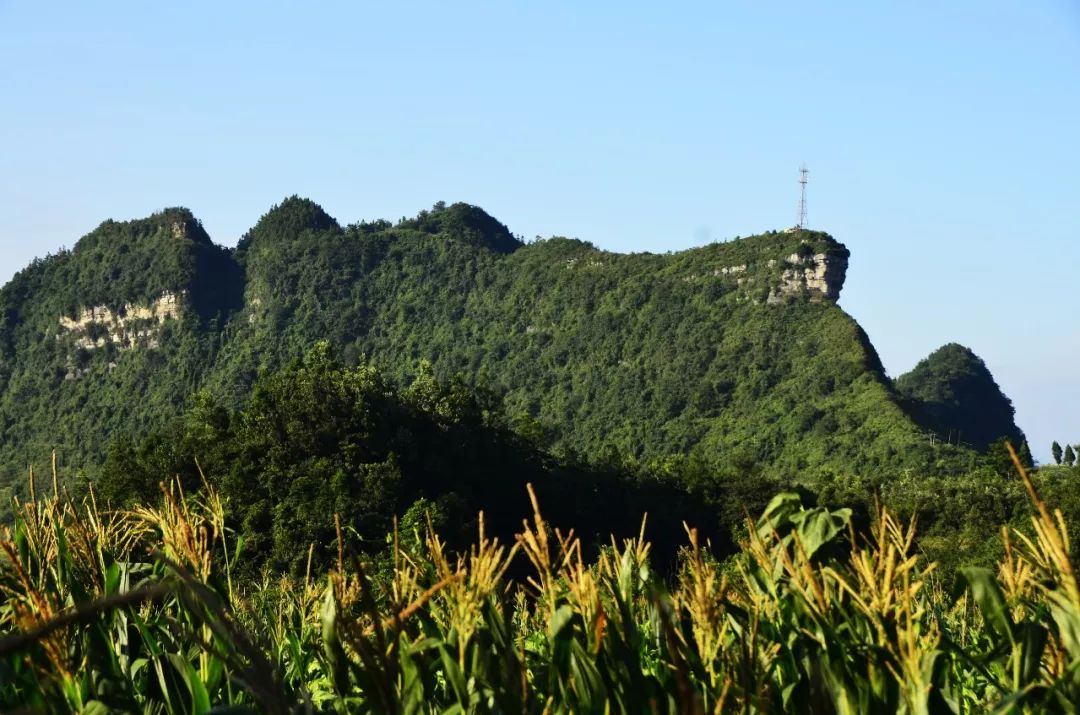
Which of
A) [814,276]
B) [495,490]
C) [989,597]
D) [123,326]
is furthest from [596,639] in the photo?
[123,326]

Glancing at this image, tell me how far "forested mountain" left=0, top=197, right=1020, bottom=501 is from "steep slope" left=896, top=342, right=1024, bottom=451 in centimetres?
38

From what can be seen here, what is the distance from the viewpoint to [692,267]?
354 ft

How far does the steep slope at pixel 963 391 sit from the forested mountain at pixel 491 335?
0.38 metres

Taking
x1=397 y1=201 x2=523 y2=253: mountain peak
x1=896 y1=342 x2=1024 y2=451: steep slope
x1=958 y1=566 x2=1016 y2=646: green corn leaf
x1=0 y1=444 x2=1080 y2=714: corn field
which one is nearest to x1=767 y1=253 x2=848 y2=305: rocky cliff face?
x1=896 y1=342 x2=1024 y2=451: steep slope

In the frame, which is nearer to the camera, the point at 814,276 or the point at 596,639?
the point at 596,639

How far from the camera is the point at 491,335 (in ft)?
371

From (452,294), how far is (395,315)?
4.84 meters

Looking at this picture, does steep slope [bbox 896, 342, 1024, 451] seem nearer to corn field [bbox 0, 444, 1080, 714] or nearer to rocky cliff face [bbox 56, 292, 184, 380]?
rocky cliff face [bbox 56, 292, 184, 380]

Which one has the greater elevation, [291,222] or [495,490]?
[291,222]

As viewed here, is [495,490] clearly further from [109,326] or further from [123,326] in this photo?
[109,326]

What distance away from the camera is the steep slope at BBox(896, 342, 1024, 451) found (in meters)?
115

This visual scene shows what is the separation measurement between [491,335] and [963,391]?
36985 millimetres

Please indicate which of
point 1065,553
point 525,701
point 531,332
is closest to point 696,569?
point 525,701

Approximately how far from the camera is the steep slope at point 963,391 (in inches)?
4545
